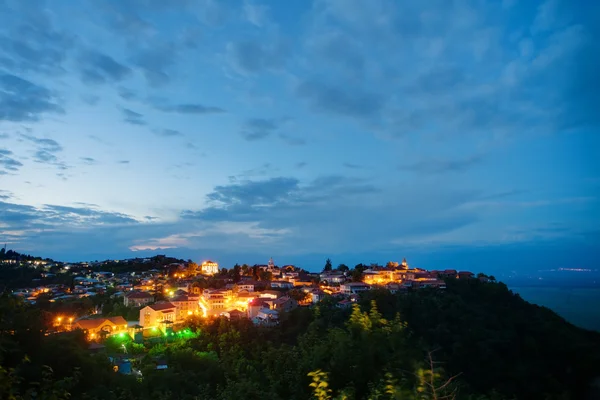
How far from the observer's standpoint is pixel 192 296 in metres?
31.9

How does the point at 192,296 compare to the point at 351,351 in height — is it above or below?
below

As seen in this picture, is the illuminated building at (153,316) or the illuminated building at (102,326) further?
the illuminated building at (153,316)

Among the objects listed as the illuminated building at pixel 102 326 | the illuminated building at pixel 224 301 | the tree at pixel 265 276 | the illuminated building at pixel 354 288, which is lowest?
the illuminated building at pixel 102 326

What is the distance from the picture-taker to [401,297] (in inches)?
1041

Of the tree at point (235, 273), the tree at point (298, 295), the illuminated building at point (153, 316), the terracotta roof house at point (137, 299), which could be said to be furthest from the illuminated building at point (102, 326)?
the tree at point (235, 273)

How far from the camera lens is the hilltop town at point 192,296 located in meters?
24.9

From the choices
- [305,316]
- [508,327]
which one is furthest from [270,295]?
[508,327]

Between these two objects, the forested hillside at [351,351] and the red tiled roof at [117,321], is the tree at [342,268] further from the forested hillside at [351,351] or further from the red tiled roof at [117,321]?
the red tiled roof at [117,321]

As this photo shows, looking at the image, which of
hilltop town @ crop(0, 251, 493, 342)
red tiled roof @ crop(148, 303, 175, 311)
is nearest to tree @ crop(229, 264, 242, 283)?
hilltop town @ crop(0, 251, 493, 342)

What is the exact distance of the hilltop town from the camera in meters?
24.9

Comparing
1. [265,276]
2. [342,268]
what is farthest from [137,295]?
[342,268]

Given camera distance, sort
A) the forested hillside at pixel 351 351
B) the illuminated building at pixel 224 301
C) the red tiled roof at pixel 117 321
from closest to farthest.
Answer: the forested hillside at pixel 351 351
the red tiled roof at pixel 117 321
the illuminated building at pixel 224 301

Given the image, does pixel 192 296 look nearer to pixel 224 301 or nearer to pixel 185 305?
pixel 185 305

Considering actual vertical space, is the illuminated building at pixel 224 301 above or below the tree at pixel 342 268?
below
